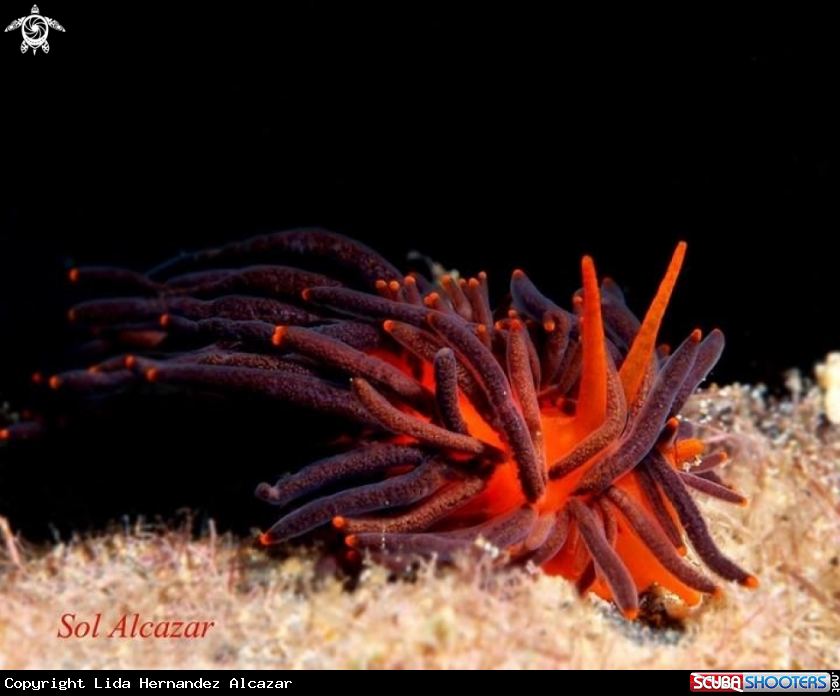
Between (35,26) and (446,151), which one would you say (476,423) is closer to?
(446,151)

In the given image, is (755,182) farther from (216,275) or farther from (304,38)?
(216,275)

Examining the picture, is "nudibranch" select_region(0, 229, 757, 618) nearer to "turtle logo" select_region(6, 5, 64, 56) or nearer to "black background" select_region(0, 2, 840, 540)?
"black background" select_region(0, 2, 840, 540)

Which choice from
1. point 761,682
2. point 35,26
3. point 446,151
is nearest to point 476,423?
point 761,682

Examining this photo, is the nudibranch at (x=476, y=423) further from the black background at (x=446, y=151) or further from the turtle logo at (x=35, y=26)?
the turtle logo at (x=35, y=26)

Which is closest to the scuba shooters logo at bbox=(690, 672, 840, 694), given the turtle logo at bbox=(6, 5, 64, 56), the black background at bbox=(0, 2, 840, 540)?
the black background at bbox=(0, 2, 840, 540)

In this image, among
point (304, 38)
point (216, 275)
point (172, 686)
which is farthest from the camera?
point (304, 38)

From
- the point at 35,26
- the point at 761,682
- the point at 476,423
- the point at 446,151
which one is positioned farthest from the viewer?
the point at 446,151

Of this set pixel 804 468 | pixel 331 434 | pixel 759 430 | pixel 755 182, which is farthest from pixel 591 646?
pixel 755 182
